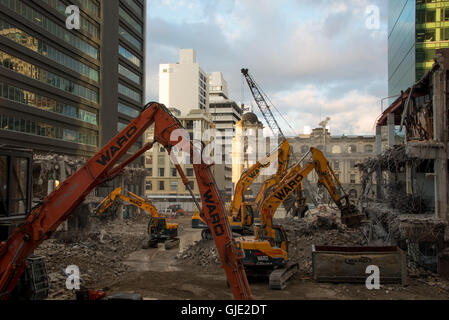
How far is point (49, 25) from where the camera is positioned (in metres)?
48.0

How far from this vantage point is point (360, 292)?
56.0 ft

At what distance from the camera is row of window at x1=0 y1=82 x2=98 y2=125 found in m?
41.4

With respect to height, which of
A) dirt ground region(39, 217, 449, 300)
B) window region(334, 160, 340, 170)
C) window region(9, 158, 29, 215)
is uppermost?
window region(334, 160, 340, 170)

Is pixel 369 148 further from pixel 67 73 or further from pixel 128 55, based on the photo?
pixel 67 73

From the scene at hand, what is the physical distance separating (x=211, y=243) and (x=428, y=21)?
31638 mm

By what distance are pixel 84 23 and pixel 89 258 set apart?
43.8 m

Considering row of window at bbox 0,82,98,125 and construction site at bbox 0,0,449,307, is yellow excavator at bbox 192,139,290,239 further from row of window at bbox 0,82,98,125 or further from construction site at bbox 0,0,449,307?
row of window at bbox 0,82,98,125

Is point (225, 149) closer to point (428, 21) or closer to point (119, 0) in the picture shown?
point (119, 0)

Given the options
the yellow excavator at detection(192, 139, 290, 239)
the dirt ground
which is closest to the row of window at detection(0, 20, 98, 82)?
the dirt ground

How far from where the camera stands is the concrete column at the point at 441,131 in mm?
19328

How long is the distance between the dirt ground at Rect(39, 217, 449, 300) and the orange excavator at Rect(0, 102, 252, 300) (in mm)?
4877

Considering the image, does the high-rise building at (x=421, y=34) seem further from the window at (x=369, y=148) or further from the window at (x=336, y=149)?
the window at (x=336, y=149)

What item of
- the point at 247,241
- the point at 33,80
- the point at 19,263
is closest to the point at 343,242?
the point at 247,241

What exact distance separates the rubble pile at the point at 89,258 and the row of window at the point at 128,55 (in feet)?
140
